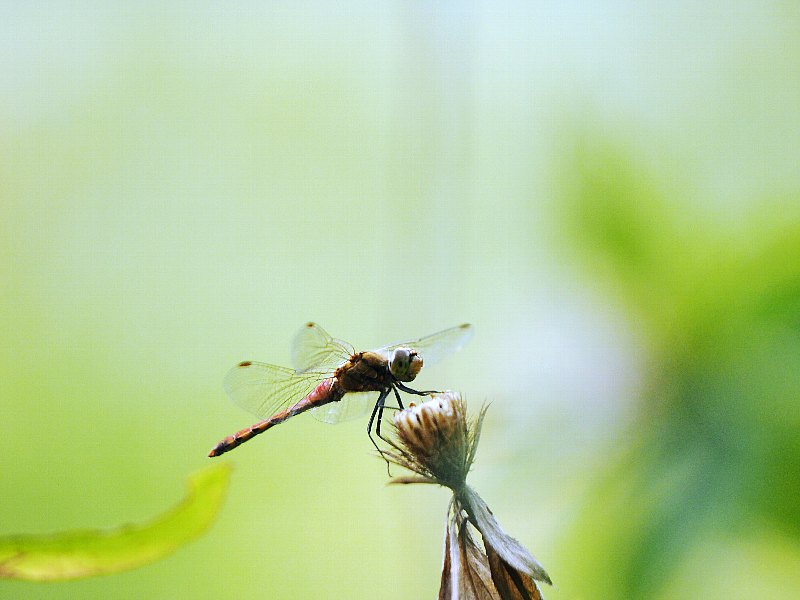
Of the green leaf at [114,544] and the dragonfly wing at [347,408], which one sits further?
the dragonfly wing at [347,408]

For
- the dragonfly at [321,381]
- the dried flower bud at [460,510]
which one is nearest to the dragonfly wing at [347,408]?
the dragonfly at [321,381]

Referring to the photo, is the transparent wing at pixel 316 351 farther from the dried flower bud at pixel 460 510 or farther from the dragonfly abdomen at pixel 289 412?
the dried flower bud at pixel 460 510

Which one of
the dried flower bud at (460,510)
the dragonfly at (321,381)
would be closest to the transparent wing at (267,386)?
the dragonfly at (321,381)

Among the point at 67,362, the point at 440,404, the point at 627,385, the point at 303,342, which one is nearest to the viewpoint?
the point at 440,404

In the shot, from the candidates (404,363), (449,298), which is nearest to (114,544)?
(404,363)

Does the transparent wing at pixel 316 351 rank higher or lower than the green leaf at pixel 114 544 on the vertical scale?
lower

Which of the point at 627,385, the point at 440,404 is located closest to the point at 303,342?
the point at 440,404

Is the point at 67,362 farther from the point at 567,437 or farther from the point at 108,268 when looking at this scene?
the point at 567,437

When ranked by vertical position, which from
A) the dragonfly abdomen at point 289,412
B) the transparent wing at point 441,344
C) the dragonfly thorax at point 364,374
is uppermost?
the transparent wing at point 441,344
